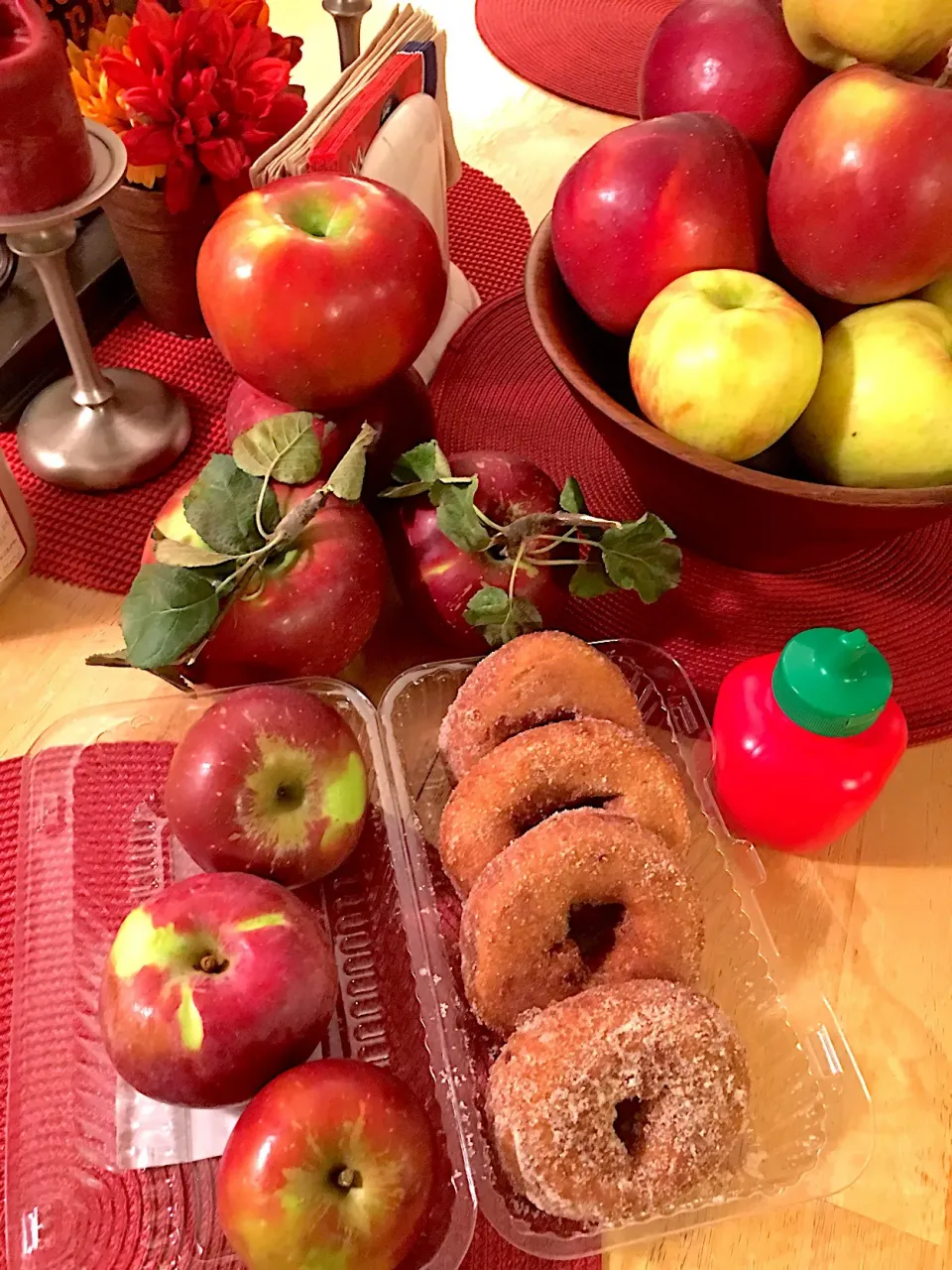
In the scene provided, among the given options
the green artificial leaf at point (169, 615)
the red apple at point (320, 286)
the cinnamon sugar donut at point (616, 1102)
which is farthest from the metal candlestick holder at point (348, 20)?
the cinnamon sugar donut at point (616, 1102)

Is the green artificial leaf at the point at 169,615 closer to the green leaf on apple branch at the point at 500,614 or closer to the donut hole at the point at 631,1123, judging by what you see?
the green leaf on apple branch at the point at 500,614

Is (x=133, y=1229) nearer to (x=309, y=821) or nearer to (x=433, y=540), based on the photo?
(x=309, y=821)

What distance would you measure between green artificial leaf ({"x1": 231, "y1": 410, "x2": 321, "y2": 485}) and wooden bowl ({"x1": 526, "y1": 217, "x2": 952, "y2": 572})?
14 cm

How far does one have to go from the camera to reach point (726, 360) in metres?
0.50

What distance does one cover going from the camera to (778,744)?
529mm

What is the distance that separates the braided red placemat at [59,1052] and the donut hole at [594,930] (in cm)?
13

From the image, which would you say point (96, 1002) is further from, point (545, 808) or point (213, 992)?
point (545, 808)

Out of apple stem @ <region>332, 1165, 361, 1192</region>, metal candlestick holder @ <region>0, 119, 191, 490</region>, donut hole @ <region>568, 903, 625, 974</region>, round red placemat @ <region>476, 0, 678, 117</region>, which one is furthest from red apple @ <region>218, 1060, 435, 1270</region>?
round red placemat @ <region>476, 0, 678, 117</region>

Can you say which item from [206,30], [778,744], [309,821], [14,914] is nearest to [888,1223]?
[778,744]

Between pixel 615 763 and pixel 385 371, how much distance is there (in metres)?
0.27

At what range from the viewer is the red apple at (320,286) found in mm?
551

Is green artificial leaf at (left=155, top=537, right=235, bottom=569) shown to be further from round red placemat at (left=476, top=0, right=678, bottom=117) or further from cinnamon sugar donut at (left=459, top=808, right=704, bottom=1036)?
round red placemat at (left=476, top=0, right=678, bottom=117)

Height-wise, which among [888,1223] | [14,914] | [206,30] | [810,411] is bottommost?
[888,1223]

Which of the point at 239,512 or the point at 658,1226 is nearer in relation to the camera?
the point at 658,1226
